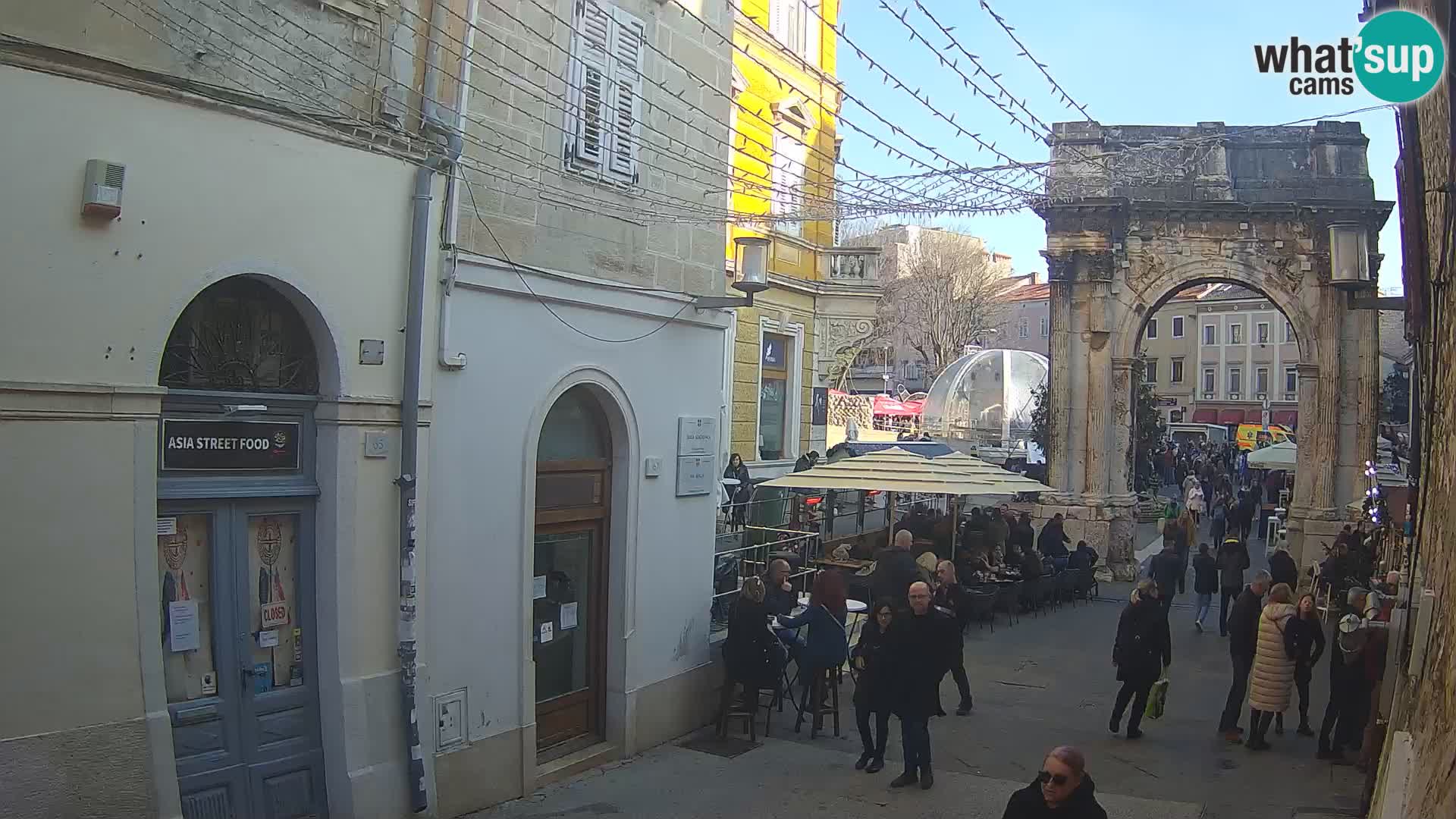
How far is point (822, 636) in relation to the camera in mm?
10867

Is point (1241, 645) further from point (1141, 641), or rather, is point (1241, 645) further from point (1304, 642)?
point (1141, 641)

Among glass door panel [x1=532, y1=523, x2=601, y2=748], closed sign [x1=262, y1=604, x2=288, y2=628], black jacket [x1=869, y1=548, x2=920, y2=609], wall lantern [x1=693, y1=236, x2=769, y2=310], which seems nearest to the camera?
closed sign [x1=262, y1=604, x2=288, y2=628]

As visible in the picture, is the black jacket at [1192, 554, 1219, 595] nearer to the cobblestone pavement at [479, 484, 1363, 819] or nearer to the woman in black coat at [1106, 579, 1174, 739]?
the cobblestone pavement at [479, 484, 1363, 819]

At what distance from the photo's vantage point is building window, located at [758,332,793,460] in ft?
72.7

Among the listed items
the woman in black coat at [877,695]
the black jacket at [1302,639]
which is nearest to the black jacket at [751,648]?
the woman in black coat at [877,695]

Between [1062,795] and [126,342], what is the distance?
5.24 meters

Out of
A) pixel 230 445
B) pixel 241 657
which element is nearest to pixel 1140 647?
pixel 241 657

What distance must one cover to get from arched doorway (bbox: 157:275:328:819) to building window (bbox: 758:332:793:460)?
15.0 m

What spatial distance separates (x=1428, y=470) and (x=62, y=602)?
758cm

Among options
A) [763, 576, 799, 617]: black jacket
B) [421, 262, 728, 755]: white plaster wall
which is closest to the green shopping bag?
[763, 576, 799, 617]: black jacket

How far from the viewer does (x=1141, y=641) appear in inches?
420

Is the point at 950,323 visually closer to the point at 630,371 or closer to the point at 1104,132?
the point at 1104,132

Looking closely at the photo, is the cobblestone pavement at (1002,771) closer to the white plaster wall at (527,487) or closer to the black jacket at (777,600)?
the white plaster wall at (527,487)

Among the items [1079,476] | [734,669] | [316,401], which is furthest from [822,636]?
[1079,476]
